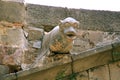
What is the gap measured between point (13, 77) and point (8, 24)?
3.28ft

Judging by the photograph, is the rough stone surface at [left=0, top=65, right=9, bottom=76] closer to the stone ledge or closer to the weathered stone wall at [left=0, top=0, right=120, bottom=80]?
the weathered stone wall at [left=0, top=0, right=120, bottom=80]

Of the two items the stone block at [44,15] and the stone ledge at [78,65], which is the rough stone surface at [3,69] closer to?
the stone ledge at [78,65]

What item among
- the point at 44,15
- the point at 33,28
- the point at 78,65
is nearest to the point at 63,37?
the point at 78,65

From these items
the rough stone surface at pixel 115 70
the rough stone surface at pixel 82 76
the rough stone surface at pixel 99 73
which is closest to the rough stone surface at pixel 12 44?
the rough stone surface at pixel 82 76

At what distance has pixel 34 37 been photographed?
668cm

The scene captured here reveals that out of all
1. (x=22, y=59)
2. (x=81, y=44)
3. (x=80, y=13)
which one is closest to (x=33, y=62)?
(x=22, y=59)

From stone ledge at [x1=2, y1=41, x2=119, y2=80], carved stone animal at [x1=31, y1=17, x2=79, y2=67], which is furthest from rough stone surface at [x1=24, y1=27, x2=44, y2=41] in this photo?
stone ledge at [x1=2, y1=41, x2=119, y2=80]

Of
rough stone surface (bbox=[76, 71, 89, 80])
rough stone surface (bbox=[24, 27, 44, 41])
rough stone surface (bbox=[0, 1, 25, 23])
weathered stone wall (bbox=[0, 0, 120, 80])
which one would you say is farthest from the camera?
rough stone surface (bbox=[24, 27, 44, 41])

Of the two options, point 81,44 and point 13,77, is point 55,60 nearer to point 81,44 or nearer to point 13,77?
point 13,77

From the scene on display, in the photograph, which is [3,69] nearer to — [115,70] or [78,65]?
[78,65]

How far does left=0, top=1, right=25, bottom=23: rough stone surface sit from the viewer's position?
641 cm

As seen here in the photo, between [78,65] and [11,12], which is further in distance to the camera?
[11,12]

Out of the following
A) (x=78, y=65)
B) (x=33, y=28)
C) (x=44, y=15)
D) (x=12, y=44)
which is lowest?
(x=78, y=65)

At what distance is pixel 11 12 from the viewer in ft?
21.2
